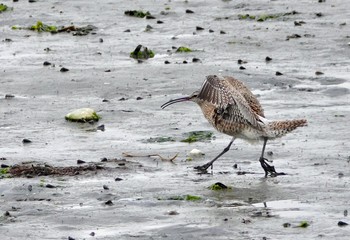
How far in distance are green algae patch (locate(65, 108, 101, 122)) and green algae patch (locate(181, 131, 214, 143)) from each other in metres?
1.51

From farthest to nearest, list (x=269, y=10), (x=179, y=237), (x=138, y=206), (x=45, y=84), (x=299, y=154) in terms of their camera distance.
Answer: (x=269, y=10) → (x=45, y=84) → (x=299, y=154) → (x=138, y=206) → (x=179, y=237)

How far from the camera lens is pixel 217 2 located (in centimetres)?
2212

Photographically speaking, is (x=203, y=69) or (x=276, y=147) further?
(x=203, y=69)

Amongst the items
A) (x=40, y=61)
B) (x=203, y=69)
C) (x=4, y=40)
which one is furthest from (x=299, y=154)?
(x=4, y=40)

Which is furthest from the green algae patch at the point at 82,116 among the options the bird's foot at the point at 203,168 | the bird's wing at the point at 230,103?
the bird's foot at the point at 203,168

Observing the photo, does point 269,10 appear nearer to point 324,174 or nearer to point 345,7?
point 345,7

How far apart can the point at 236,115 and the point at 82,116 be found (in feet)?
9.10

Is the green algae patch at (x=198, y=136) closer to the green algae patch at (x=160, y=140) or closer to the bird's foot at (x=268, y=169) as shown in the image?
the green algae patch at (x=160, y=140)

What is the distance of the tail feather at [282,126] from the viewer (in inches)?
463

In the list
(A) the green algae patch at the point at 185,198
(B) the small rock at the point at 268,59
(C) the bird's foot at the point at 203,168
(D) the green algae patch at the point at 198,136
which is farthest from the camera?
(B) the small rock at the point at 268,59

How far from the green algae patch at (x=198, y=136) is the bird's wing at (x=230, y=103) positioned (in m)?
0.89

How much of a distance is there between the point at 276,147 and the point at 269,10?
28.3ft

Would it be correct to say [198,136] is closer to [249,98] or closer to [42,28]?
[249,98]

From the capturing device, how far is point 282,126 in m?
11.9
